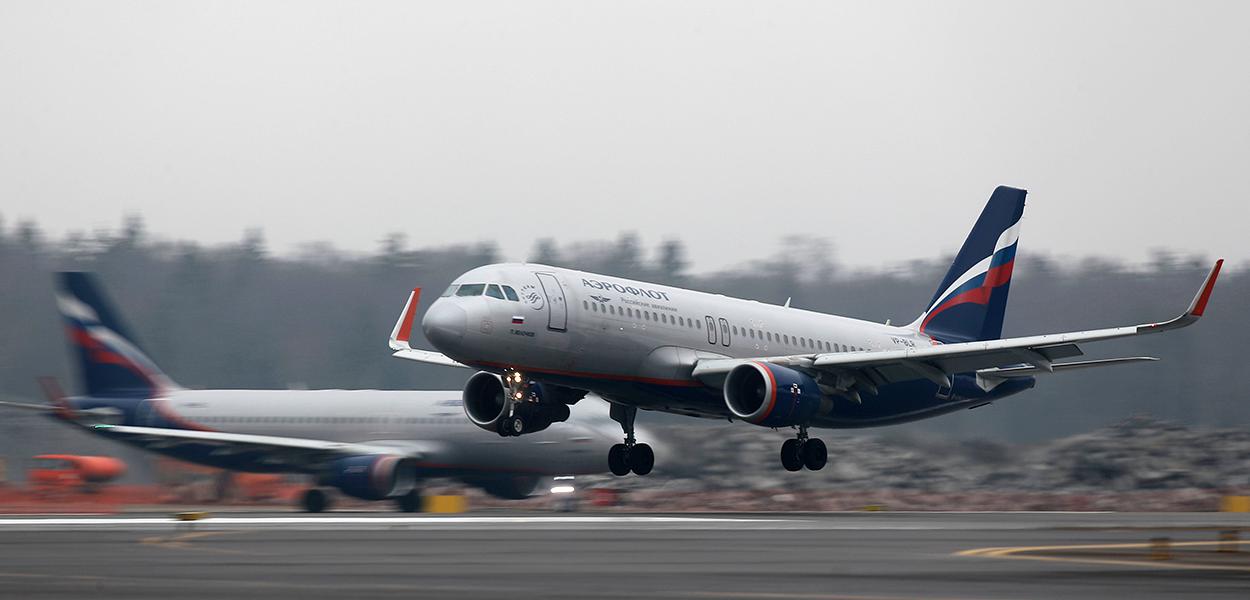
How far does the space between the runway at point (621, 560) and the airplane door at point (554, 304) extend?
4296 millimetres

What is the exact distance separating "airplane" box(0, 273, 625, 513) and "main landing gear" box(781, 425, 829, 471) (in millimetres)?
9533

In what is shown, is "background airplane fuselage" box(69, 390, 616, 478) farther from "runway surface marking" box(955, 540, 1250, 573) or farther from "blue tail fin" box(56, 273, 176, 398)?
"runway surface marking" box(955, 540, 1250, 573)

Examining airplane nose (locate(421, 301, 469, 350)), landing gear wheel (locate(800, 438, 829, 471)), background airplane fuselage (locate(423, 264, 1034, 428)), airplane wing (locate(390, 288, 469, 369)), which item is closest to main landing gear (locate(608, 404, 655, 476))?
background airplane fuselage (locate(423, 264, 1034, 428))

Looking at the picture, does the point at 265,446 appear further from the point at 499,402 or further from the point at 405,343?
the point at 499,402

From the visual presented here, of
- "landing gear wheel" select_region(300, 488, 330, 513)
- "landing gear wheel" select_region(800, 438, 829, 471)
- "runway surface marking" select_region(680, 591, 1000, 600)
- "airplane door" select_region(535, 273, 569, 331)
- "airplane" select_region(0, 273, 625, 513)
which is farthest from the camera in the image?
"airplane" select_region(0, 273, 625, 513)

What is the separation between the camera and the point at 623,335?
33.0 metres

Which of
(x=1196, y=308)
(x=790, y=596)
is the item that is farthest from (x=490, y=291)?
(x=790, y=596)

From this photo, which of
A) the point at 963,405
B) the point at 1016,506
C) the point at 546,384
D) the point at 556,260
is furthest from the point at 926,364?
the point at 556,260

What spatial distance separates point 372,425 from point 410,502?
3.79 m

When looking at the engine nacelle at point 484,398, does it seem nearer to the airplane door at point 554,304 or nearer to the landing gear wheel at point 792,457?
the airplane door at point 554,304

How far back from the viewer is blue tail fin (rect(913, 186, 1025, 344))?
4416 cm

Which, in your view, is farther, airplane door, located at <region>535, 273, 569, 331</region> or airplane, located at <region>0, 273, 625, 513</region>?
airplane, located at <region>0, 273, 625, 513</region>

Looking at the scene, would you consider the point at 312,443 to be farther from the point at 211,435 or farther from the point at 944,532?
the point at 944,532

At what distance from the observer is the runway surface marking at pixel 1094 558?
18891mm
